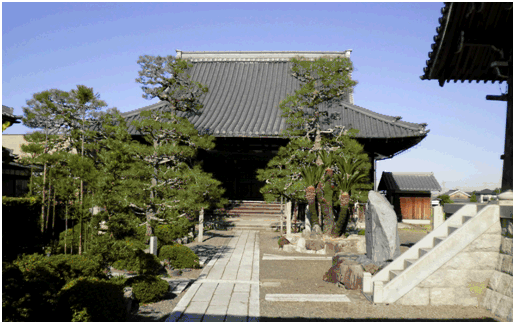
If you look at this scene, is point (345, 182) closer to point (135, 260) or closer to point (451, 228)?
point (451, 228)

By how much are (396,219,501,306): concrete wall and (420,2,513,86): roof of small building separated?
2.92 meters

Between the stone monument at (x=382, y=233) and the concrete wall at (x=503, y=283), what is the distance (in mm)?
2248

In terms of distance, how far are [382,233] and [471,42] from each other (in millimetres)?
Answer: 3978

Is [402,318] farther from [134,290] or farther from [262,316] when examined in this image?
[134,290]

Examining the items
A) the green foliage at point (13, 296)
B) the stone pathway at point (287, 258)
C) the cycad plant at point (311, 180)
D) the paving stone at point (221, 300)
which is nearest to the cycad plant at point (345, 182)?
the cycad plant at point (311, 180)

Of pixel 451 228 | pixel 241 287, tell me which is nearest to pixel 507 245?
pixel 451 228

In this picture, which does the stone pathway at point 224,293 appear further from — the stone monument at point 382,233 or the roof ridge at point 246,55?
the roof ridge at point 246,55

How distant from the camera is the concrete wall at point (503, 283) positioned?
17.2 ft

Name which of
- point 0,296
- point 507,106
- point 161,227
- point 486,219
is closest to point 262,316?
point 0,296

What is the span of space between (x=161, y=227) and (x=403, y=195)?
15.0 metres

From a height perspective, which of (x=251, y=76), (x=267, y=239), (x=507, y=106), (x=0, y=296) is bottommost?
(x=267, y=239)

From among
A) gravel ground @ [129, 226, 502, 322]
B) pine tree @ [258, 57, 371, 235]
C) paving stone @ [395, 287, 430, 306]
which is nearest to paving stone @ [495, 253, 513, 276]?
gravel ground @ [129, 226, 502, 322]

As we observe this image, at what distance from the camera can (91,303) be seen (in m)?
4.75

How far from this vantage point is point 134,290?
19.5 ft
